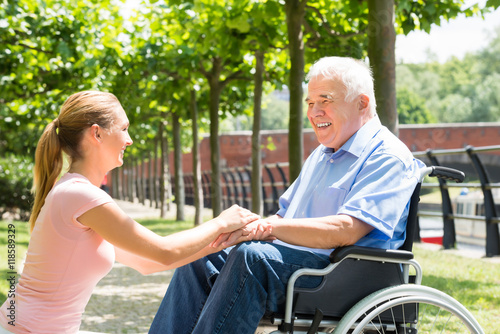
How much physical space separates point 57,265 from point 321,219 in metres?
1.06

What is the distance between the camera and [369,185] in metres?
2.81

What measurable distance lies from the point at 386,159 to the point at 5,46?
9.74 metres

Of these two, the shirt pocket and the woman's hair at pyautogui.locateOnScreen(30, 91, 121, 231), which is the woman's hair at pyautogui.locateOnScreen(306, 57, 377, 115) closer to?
the shirt pocket

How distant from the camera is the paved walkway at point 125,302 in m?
5.38

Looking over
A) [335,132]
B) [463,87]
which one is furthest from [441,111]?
[335,132]

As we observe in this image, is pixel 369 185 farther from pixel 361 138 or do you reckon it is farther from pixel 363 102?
pixel 363 102

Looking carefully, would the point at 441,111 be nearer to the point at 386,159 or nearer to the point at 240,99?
the point at 240,99

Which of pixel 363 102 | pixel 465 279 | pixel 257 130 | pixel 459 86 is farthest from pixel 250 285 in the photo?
pixel 459 86

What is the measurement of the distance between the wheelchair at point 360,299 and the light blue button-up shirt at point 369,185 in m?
0.12

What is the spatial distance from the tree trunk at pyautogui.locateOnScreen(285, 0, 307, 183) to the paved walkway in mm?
2022

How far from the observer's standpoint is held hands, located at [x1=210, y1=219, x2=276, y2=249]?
279cm

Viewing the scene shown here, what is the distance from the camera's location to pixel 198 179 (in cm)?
1506

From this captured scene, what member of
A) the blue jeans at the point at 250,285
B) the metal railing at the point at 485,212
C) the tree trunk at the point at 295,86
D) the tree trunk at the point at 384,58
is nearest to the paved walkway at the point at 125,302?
the metal railing at the point at 485,212

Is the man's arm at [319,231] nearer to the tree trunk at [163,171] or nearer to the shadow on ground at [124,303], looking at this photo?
the shadow on ground at [124,303]
